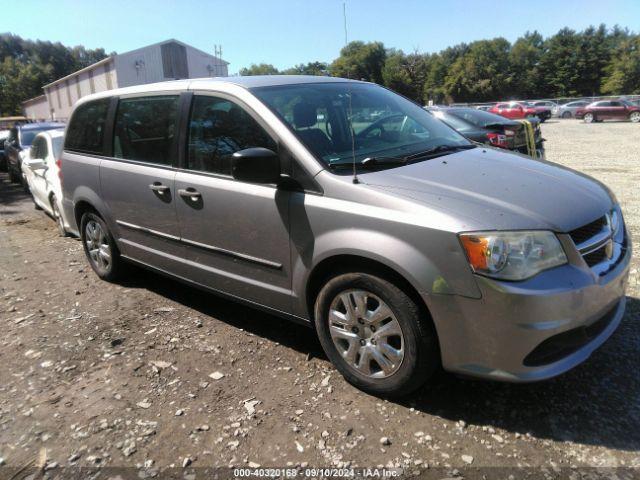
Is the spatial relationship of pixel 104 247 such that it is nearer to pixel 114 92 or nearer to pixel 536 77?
pixel 114 92

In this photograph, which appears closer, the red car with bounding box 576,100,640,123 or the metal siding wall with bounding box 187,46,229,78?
the red car with bounding box 576,100,640,123

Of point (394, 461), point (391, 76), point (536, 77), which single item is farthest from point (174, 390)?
point (536, 77)

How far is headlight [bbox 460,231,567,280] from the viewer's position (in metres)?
2.38

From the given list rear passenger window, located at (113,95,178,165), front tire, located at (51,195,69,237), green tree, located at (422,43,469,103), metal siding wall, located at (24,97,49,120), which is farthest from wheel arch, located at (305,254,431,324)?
green tree, located at (422,43,469,103)

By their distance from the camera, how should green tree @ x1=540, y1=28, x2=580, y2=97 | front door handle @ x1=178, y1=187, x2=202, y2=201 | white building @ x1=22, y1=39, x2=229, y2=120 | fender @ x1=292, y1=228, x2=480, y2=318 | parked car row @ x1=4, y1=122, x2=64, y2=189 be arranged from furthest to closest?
green tree @ x1=540, y1=28, x2=580, y2=97, white building @ x1=22, y1=39, x2=229, y2=120, parked car row @ x1=4, y1=122, x2=64, y2=189, front door handle @ x1=178, y1=187, x2=202, y2=201, fender @ x1=292, y1=228, x2=480, y2=318

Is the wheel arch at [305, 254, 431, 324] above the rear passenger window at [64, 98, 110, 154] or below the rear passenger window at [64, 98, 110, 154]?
below

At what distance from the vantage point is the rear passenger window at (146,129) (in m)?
3.89

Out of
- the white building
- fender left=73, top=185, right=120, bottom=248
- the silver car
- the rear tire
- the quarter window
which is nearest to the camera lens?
fender left=73, top=185, right=120, bottom=248

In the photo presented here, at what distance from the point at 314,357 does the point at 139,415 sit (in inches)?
46.1

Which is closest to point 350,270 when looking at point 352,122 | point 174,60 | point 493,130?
point 352,122

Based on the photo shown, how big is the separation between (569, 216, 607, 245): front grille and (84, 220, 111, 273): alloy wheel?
405 cm

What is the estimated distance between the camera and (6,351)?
12.6 ft

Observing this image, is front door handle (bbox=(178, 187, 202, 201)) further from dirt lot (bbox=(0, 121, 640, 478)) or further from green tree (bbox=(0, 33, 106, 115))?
green tree (bbox=(0, 33, 106, 115))

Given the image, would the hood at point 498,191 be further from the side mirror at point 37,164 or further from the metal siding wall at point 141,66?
the metal siding wall at point 141,66
